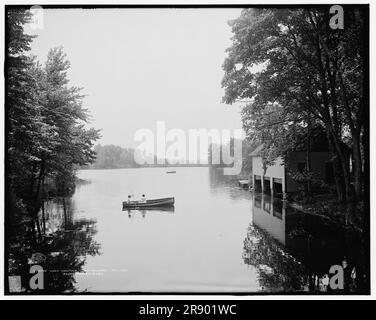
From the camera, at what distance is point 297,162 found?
5.07 metres

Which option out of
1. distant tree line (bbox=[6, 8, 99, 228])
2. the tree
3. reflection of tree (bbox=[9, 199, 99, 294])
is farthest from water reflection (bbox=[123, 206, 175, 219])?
the tree

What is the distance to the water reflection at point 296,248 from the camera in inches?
154

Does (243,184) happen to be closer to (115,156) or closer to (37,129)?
(115,156)

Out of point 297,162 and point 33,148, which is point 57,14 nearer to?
point 33,148

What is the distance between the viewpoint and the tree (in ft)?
13.8

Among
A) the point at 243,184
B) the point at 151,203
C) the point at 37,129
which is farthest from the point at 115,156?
the point at 243,184

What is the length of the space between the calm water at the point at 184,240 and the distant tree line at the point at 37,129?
0.94ft

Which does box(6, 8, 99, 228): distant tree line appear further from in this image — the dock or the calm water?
the dock

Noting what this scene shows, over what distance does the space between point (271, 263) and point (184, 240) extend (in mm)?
1285

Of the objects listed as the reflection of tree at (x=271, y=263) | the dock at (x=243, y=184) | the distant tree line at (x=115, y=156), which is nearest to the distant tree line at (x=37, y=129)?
the distant tree line at (x=115, y=156)

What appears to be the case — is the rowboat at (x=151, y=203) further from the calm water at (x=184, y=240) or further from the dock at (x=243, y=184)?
the dock at (x=243, y=184)

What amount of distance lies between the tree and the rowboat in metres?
1.71

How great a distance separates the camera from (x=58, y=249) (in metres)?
4.28
